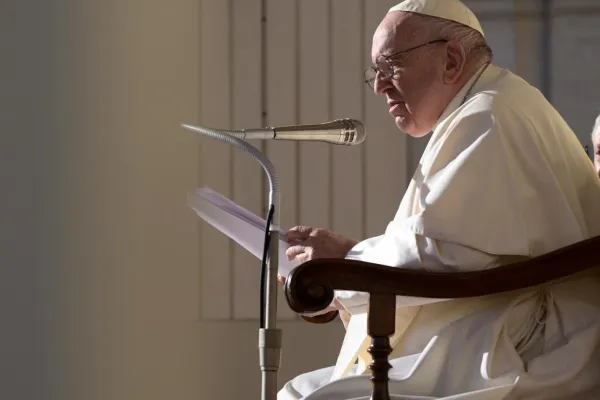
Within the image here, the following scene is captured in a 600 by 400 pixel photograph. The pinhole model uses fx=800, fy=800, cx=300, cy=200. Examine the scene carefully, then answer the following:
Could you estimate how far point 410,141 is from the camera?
3.53 m

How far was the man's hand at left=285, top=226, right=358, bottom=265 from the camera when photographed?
187cm

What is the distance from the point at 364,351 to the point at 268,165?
587mm

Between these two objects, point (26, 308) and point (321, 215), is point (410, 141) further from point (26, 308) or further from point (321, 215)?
point (26, 308)

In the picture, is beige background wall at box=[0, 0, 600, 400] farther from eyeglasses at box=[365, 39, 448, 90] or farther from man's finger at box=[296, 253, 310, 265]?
eyeglasses at box=[365, 39, 448, 90]

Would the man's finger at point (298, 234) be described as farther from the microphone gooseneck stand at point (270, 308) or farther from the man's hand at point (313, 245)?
the microphone gooseneck stand at point (270, 308)

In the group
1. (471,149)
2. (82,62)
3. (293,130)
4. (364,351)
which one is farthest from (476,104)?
(82,62)

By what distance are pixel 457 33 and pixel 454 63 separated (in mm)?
85

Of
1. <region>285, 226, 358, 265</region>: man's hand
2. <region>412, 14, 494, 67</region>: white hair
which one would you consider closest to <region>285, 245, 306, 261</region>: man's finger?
<region>285, 226, 358, 265</region>: man's hand

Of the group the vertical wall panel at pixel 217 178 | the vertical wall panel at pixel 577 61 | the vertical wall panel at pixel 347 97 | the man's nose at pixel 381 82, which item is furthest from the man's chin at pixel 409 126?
the vertical wall panel at pixel 577 61

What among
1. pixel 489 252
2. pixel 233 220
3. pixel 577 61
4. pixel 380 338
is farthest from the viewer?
pixel 577 61

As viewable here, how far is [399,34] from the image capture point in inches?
82.0

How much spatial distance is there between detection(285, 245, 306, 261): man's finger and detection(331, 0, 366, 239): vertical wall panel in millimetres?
1570

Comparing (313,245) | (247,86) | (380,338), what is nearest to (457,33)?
(313,245)

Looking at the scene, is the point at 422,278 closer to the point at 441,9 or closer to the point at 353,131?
the point at 353,131
